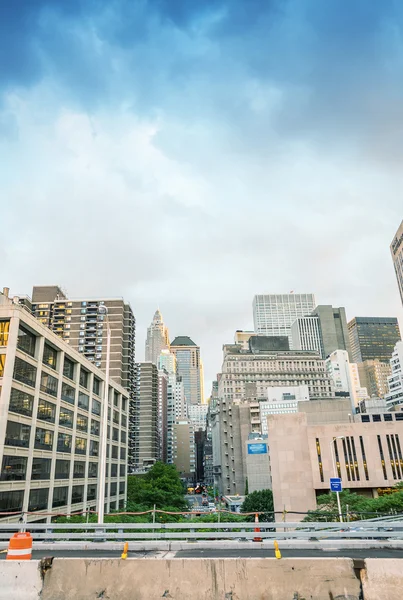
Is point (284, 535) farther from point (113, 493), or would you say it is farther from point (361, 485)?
point (113, 493)

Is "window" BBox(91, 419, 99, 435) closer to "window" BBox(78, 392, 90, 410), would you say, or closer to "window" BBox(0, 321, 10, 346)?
"window" BBox(78, 392, 90, 410)

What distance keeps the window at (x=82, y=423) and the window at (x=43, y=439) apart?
10283 mm

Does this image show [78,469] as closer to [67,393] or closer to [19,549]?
[67,393]

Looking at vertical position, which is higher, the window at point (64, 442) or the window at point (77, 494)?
the window at point (64, 442)

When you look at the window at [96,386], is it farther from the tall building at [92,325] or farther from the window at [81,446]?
the tall building at [92,325]

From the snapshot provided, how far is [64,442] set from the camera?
5862 centimetres

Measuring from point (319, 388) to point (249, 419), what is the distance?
52.5 m

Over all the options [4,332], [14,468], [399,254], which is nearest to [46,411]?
[14,468]

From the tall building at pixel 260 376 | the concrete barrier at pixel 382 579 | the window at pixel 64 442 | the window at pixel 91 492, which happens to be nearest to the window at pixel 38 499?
the window at pixel 64 442

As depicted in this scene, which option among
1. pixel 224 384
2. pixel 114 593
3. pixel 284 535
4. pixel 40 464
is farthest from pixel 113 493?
pixel 224 384

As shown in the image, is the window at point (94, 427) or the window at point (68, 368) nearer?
the window at point (68, 368)

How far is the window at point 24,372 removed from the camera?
46219 mm

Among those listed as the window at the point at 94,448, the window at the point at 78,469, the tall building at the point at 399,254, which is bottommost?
the window at the point at 78,469

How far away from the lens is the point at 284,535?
13.0m
